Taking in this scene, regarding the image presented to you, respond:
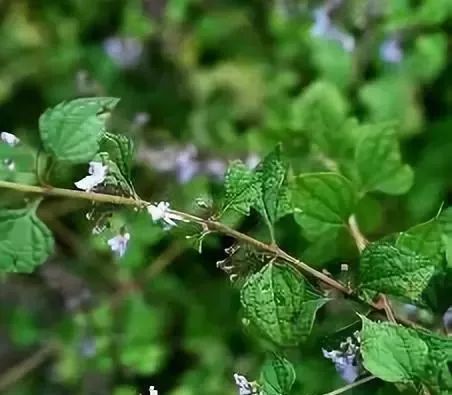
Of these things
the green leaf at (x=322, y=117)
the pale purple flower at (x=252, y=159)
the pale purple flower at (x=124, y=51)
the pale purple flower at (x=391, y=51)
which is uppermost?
the green leaf at (x=322, y=117)

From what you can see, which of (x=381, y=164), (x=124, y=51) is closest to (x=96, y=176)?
(x=381, y=164)

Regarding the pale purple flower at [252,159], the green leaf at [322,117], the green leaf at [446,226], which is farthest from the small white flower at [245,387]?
the pale purple flower at [252,159]

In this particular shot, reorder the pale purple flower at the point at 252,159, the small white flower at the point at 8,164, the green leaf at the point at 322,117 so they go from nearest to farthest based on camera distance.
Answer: the small white flower at the point at 8,164, the green leaf at the point at 322,117, the pale purple flower at the point at 252,159

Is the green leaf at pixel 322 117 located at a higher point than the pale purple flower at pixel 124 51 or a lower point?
higher

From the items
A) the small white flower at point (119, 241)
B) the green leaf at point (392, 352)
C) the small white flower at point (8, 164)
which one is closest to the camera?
the green leaf at point (392, 352)

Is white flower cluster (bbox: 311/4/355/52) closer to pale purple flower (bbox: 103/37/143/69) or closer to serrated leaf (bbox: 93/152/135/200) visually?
pale purple flower (bbox: 103/37/143/69)

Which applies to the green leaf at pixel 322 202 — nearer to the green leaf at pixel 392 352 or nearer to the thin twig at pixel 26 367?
the green leaf at pixel 392 352

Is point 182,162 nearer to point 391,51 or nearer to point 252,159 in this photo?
point 252,159
